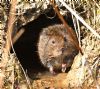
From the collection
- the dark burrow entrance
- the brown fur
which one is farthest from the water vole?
the dark burrow entrance

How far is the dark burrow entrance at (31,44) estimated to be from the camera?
5711 mm

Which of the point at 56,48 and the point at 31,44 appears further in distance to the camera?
the point at 31,44

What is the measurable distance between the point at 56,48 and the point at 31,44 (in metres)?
0.74

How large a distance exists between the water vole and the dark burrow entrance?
0.25 m

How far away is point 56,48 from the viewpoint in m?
5.25

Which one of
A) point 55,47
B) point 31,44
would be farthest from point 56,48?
point 31,44

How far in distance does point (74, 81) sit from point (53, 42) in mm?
1225

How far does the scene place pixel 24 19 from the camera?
4281 mm

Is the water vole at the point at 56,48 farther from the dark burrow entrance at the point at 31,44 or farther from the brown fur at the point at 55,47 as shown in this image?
the dark burrow entrance at the point at 31,44

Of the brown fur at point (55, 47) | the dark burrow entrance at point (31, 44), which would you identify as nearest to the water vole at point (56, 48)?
the brown fur at point (55, 47)

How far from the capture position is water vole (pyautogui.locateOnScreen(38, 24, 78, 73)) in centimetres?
514

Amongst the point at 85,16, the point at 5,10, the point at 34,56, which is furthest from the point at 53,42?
the point at 5,10

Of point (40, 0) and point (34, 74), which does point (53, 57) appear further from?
point (40, 0)

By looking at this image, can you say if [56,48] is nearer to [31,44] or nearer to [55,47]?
[55,47]
